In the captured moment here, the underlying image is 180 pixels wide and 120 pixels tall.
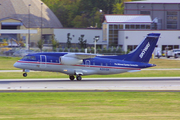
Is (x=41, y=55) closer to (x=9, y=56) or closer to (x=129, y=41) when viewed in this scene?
(x=9, y=56)

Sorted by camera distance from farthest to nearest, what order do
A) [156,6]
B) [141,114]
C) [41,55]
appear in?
[156,6] < [41,55] < [141,114]

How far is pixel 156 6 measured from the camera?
91312 mm

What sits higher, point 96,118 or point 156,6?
point 156,6

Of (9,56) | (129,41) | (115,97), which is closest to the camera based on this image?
(115,97)

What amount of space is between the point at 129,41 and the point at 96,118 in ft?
213

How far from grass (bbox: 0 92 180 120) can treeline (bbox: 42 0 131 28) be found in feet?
312

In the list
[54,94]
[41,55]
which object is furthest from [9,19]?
[54,94]

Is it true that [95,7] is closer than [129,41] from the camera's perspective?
No

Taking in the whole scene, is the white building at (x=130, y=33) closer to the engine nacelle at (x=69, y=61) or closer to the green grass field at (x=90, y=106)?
the engine nacelle at (x=69, y=61)

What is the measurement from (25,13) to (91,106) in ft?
319

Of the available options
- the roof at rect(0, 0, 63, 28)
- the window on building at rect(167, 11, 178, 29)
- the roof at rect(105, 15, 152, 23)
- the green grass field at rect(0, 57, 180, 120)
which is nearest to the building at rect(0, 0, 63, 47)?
the roof at rect(0, 0, 63, 28)

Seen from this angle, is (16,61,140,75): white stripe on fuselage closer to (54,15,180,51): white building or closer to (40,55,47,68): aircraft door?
(40,55,47,68): aircraft door

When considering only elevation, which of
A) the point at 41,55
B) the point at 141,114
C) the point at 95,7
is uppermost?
the point at 95,7

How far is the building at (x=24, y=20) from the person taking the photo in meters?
104
